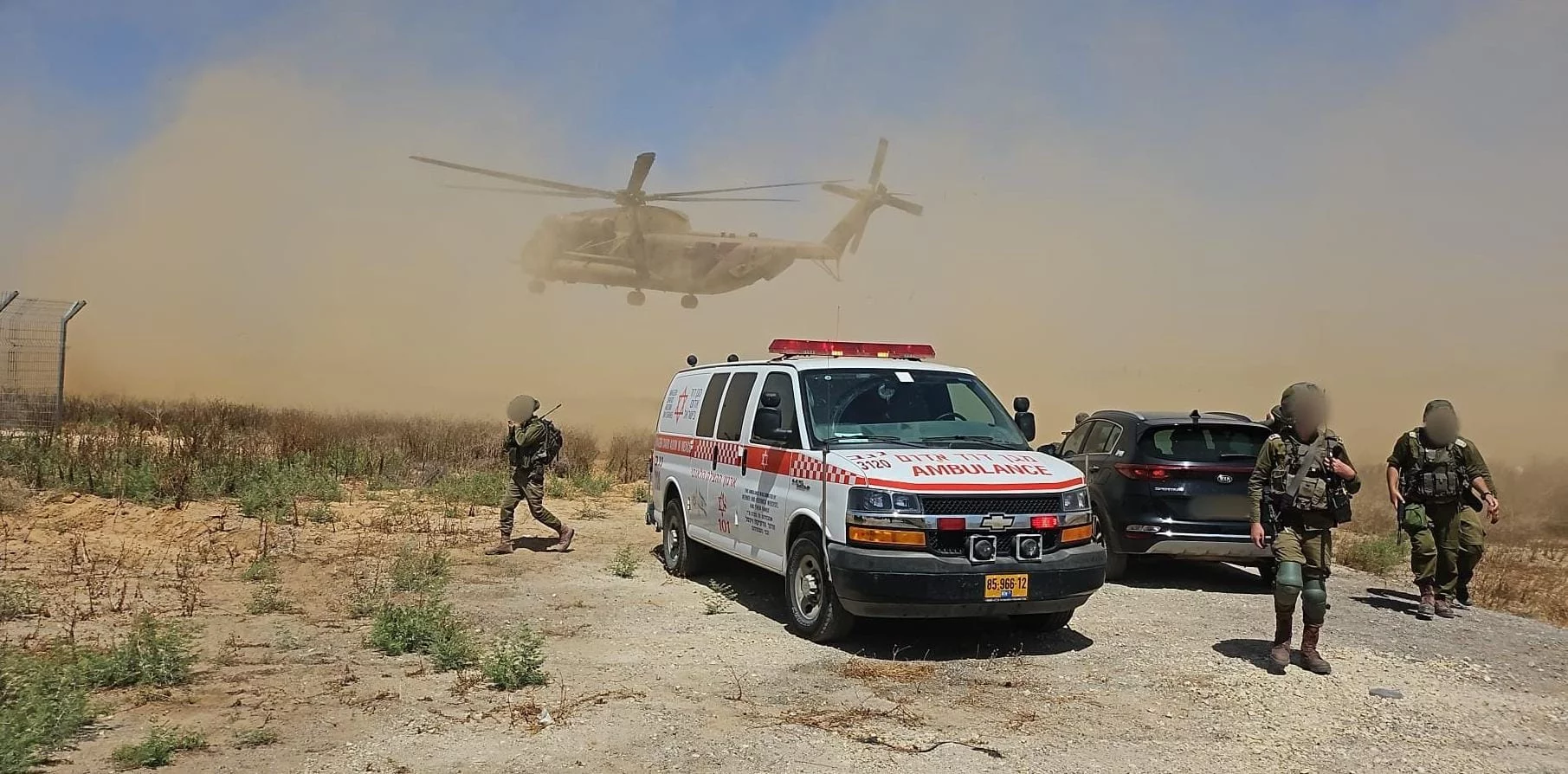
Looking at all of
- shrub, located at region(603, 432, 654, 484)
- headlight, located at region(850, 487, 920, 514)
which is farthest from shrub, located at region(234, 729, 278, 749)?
shrub, located at region(603, 432, 654, 484)

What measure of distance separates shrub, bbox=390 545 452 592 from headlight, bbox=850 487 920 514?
399 centimetres

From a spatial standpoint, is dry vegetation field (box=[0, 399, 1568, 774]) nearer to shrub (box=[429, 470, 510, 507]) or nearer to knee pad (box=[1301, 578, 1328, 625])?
knee pad (box=[1301, 578, 1328, 625])

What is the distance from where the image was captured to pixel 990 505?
6.57 metres

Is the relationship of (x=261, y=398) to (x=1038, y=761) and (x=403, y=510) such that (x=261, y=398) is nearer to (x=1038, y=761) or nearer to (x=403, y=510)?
(x=403, y=510)

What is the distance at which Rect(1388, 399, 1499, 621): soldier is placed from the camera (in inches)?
326

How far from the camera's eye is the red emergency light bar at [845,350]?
27.8 ft

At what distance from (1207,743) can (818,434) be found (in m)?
3.22

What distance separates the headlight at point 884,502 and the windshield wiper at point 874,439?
79 cm

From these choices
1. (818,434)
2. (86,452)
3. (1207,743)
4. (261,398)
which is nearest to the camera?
(1207,743)

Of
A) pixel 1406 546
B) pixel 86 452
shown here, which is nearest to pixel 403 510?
pixel 86 452

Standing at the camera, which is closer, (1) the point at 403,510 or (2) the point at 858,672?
(2) the point at 858,672

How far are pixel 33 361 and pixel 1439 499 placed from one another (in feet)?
57.8

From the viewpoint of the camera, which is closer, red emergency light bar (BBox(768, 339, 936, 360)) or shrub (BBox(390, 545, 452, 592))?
red emergency light bar (BBox(768, 339, 936, 360))

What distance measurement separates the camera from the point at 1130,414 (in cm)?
960
